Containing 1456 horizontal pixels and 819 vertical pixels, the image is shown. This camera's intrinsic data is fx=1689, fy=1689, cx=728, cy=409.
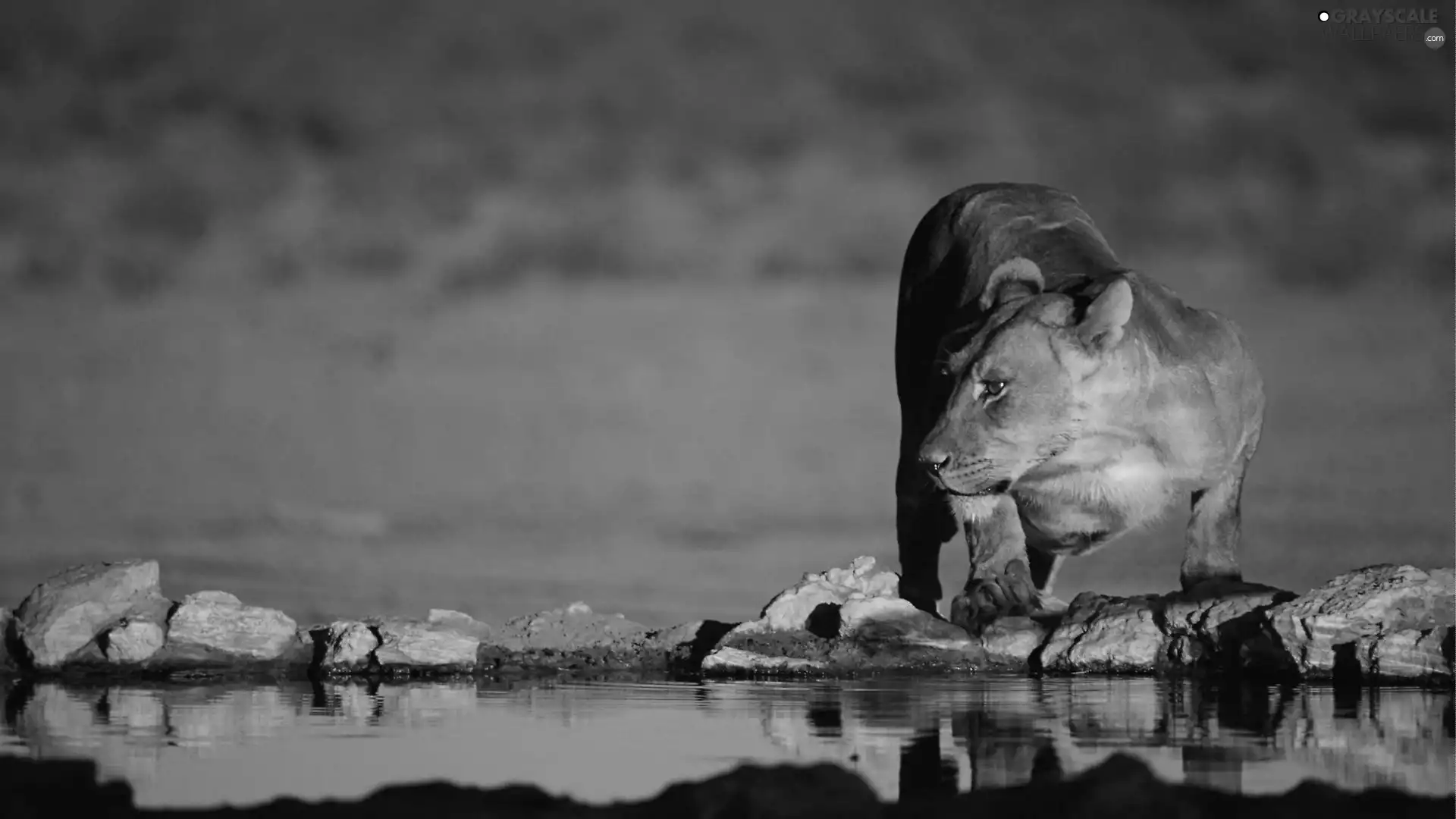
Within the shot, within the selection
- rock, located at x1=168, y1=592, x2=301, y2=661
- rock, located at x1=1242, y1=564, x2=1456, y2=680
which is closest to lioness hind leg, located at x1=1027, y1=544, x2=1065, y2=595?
rock, located at x1=1242, y1=564, x2=1456, y2=680

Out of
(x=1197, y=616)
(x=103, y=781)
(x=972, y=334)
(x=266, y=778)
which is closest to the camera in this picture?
(x=103, y=781)

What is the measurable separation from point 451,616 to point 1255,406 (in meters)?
5.17

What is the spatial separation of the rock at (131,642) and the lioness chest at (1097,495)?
5154 mm

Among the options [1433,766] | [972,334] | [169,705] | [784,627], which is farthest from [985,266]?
[1433,766]

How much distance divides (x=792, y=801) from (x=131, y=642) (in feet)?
23.9

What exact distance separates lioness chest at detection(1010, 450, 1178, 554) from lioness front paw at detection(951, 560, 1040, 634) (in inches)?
15.4

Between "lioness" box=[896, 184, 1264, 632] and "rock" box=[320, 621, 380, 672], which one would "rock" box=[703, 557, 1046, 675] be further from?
"rock" box=[320, 621, 380, 672]

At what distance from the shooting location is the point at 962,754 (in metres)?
4.93

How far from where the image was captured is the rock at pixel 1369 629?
786 cm

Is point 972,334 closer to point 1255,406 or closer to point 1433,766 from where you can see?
point 1255,406

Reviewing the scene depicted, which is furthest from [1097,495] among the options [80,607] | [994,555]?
[80,607]

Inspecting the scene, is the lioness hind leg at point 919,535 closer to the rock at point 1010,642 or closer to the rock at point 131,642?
the rock at point 1010,642

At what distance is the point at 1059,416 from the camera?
935 centimetres

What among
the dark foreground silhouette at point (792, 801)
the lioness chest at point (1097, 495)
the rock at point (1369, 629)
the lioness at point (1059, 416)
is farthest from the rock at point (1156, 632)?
the dark foreground silhouette at point (792, 801)
